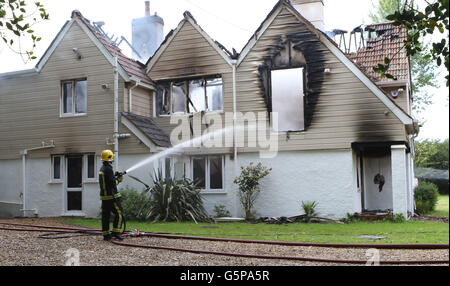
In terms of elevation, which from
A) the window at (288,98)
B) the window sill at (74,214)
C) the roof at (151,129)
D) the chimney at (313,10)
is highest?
the chimney at (313,10)

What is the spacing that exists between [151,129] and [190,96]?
2.08 meters

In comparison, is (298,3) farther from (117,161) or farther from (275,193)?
(117,161)

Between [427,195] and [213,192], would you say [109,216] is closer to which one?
[213,192]

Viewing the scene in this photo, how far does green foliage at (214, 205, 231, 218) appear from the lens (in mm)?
17172

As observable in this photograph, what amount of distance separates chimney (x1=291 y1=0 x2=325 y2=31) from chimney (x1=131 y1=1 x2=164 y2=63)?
22.1 ft

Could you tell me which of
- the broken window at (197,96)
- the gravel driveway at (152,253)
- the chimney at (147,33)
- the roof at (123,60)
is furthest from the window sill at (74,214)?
the chimney at (147,33)

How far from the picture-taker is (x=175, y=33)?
61.1 ft

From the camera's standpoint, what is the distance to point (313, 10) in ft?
65.6

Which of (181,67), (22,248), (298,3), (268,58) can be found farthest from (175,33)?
(22,248)

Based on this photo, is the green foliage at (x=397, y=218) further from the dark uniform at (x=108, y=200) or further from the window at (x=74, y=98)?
the window at (x=74, y=98)

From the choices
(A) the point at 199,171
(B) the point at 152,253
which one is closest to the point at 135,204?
(A) the point at 199,171

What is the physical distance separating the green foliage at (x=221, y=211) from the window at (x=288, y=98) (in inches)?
133

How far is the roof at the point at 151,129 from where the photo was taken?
55.6 ft

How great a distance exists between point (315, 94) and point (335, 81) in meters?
0.80
